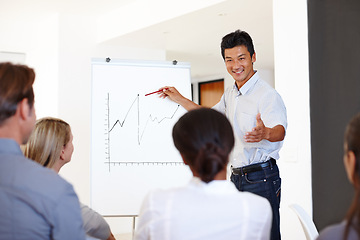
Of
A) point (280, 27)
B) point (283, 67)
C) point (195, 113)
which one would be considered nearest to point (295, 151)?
point (283, 67)

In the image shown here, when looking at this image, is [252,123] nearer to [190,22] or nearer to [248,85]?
[248,85]

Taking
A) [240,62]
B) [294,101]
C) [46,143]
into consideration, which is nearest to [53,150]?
[46,143]

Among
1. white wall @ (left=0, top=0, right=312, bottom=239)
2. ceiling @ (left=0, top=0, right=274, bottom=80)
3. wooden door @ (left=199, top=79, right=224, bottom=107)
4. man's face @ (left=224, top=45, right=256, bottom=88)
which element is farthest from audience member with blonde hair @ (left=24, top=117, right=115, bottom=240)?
wooden door @ (left=199, top=79, right=224, bottom=107)

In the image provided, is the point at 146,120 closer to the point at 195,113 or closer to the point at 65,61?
the point at 195,113

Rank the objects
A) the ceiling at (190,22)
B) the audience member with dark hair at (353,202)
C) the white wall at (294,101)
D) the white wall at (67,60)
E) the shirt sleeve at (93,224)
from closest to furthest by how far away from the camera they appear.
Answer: the audience member with dark hair at (353,202) → the shirt sleeve at (93,224) → the white wall at (294,101) → the ceiling at (190,22) → the white wall at (67,60)

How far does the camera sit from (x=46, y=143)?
1.84m

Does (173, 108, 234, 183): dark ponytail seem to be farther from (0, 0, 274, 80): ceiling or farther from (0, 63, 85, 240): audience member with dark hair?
(0, 0, 274, 80): ceiling

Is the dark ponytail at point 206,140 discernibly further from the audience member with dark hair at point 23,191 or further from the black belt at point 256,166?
the black belt at point 256,166

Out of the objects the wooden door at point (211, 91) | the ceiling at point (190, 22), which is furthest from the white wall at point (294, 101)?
the wooden door at point (211, 91)

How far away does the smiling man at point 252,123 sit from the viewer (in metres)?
2.21

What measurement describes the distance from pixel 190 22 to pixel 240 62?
243 centimetres

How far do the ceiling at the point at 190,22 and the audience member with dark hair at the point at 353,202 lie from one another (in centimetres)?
299

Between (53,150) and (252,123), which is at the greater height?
(252,123)

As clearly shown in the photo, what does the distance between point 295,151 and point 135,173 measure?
1.13 m
